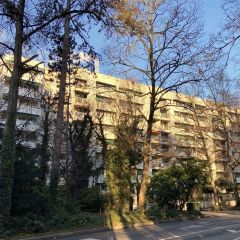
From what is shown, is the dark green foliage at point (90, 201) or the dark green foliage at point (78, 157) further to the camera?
the dark green foliage at point (90, 201)

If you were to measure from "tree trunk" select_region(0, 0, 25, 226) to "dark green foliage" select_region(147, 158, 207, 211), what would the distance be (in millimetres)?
16360

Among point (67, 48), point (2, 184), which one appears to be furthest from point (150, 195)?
point (2, 184)

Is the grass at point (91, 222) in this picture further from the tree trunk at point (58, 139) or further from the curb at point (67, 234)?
the tree trunk at point (58, 139)

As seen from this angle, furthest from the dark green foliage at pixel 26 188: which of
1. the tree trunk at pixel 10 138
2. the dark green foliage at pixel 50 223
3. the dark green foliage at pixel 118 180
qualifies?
the dark green foliage at pixel 118 180

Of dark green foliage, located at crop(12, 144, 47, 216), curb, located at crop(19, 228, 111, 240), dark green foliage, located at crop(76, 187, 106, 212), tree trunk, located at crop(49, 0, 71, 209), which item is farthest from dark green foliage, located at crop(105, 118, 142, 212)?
dark green foliage, located at crop(12, 144, 47, 216)

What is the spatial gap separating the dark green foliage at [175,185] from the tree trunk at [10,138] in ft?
53.7

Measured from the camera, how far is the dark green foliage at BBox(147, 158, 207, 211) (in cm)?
3288

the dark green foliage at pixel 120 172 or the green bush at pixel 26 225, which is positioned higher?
the dark green foliage at pixel 120 172

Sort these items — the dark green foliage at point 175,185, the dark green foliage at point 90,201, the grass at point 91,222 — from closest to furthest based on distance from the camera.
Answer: the grass at point 91,222
the dark green foliage at point 175,185
the dark green foliage at point 90,201

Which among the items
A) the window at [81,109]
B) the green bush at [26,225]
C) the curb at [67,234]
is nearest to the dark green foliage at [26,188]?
the green bush at [26,225]

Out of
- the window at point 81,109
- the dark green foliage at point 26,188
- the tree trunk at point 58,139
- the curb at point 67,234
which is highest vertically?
the window at point 81,109

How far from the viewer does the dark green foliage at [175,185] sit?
32.9m

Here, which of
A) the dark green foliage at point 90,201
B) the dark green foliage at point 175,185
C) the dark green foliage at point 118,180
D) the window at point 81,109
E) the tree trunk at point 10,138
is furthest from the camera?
the window at point 81,109

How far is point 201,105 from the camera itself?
57.1m
